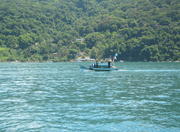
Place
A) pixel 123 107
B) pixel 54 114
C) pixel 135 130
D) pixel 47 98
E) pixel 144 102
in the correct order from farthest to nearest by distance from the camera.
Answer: pixel 47 98 → pixel 144 102 → pixel 123 107 → pixel 54 114 → pixel 135 130

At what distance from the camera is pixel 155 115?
2900cm

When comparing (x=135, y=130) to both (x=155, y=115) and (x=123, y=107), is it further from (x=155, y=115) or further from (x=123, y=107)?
(x=123, y=107)

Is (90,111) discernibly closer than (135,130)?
No

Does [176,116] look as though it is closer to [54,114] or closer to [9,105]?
[54,114]

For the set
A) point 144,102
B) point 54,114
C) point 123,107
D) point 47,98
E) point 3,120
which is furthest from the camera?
point 47,98

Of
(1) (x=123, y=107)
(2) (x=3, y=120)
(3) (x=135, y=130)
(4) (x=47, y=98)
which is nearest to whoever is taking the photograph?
(3) (x=135, y=130)

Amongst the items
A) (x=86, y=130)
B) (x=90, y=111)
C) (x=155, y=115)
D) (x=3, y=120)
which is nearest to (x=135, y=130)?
(x=86, y=130)

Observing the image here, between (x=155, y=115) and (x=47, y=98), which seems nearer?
(x=155, y=115)

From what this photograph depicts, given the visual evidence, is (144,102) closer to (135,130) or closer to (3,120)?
(135,130)

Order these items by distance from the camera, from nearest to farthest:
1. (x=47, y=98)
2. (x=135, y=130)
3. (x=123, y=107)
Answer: (x=135, y=130) < (x=123, y=107) < (x=47, y=98)

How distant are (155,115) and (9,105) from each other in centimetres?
1585

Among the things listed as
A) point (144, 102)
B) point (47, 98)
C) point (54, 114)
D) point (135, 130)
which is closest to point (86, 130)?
point (135, 130)

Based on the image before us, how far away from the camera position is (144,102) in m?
36.1

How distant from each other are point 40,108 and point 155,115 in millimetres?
11693
